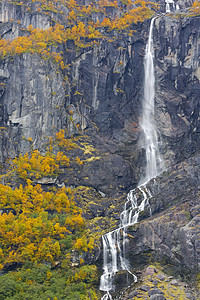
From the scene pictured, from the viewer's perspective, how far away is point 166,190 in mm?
84375

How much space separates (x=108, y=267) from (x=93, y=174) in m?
23.0

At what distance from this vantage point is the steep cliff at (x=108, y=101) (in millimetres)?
92000

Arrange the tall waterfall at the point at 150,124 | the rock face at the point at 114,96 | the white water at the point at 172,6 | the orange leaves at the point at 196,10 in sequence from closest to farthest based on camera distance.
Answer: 1. the tall waterfall at the point at 150,124
2. the rock face at the point at 114,96
3. the orange leaves at the point at 196,10
4. the white water at the point at 172,6

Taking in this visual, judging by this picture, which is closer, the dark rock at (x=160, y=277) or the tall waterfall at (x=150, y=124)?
the dark rock at (x=160, y=277)

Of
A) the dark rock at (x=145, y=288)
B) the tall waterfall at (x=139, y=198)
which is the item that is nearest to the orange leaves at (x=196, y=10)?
the tall waterfall at (x=139, y=198)

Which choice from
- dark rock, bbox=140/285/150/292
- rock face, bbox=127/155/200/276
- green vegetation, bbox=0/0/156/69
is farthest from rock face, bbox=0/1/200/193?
dark rock, bbox=140/285/150/292

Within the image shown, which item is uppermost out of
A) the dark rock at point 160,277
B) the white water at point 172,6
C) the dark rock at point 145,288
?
the white water at point 172,6

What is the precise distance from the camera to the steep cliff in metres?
92.0

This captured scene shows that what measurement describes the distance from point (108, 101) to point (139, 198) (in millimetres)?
27409

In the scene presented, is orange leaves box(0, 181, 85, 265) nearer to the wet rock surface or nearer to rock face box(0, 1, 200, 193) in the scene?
rock face box(0, 1, 200, 193)

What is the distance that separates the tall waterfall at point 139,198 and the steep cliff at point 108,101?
4.88 ft

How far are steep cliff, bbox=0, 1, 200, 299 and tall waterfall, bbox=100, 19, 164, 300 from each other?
58.6 inches

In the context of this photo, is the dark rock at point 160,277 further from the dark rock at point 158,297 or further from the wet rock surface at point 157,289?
the dark rock at point 158,297

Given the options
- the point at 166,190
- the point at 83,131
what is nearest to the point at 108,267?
the point at 166,190
